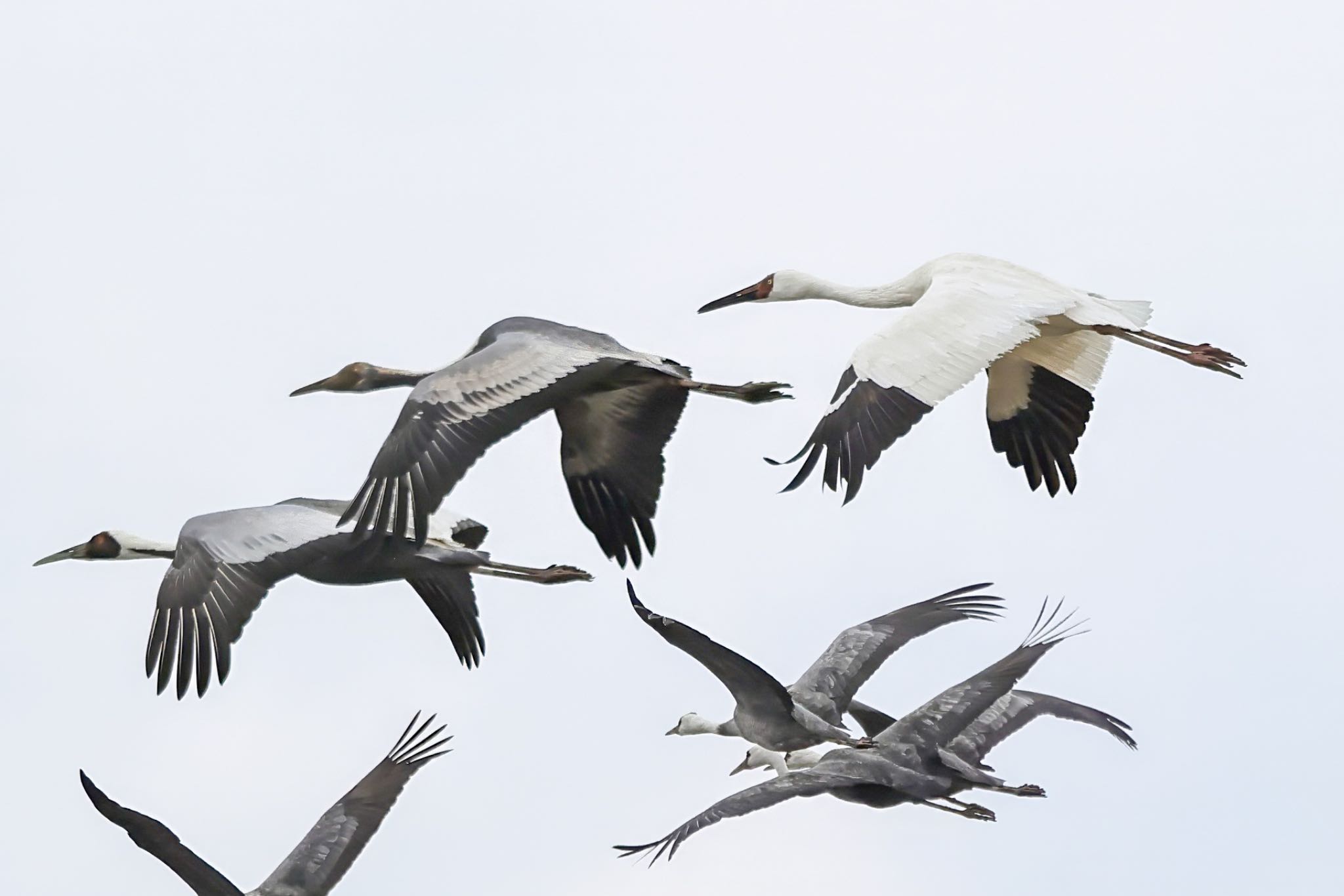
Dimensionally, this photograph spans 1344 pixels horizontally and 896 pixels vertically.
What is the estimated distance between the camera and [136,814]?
50.9 feet

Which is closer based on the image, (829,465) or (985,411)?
(829,465)

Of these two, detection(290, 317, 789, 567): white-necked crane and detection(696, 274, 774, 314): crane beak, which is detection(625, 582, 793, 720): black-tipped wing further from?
detection(696, 274, 774, 314): crane beak

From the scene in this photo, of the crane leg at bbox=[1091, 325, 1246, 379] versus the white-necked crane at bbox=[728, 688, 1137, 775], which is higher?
the crane leg at bbox=[1091, 325, 1246, 379]

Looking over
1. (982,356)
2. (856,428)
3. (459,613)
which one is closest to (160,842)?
(459,613)

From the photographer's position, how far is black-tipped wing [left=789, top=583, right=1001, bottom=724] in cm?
1673

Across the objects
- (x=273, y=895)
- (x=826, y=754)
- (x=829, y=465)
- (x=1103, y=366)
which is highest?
(x=1103, y=366)

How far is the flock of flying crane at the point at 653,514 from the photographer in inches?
576

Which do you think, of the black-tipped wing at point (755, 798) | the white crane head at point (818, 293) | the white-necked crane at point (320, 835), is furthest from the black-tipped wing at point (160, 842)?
the white crane head at point (818, 293)

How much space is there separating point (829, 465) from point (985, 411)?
3.97 meters

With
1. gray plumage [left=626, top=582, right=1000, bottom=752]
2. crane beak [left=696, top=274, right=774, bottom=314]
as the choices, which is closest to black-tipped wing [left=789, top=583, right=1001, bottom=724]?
gray plumage [left=626, top=582, right=1000, bottom=752]

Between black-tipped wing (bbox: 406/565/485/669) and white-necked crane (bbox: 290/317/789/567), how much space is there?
101 cm

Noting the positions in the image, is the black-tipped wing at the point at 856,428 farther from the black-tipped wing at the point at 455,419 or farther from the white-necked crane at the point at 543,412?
the black-tipped wing at the point at 455,419

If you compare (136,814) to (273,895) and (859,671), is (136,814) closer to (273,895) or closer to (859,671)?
(273,895)

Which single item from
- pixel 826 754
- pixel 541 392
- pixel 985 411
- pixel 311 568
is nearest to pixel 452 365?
pixel 541 392
